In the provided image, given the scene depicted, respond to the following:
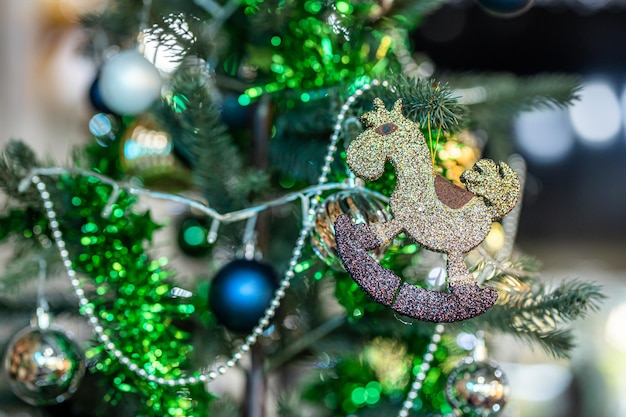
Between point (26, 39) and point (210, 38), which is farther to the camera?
point (26, 39)

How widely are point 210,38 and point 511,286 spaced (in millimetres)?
347

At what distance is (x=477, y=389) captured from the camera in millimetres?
540

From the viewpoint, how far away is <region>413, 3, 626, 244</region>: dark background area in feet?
5.30

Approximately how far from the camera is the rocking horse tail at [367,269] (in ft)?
1.27

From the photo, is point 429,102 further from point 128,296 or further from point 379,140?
point 128,296

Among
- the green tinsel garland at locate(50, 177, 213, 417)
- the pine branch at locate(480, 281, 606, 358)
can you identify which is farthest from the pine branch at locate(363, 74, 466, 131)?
the green tinsel garland at locate(50, 177, 213, 417)

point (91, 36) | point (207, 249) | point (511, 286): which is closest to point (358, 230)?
point (511, 286)

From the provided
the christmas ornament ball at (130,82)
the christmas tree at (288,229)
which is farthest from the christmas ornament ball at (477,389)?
the christmas ornament ball at (130,82)

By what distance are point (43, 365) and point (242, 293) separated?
0.59 feet

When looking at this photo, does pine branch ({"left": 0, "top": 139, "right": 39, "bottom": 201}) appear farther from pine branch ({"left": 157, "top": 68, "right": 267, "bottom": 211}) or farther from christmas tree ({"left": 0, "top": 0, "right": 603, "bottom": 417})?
pine branch ({"left": 157, "top": 68, "right": 267, "bottom": 211})

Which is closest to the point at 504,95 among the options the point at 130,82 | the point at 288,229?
the point at 288,229

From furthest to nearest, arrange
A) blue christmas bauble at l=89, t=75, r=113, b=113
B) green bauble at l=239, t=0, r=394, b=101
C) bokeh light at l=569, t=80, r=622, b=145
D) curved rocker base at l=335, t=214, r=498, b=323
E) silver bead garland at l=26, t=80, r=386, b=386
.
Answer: bokeh light at l=569, t=80, r=622, b=145 → blue christmas bauble at l=89, t=75, r=113, b=113 → green bauble at l=239, t=0, r=394, b=101 → silver bead garland at l=26, t=80, r=386, b=386 → curved rocker base at l=335, t=214, r=498, b=323

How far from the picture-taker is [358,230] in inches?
15.4

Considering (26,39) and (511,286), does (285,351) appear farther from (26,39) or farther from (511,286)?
(26,39)
